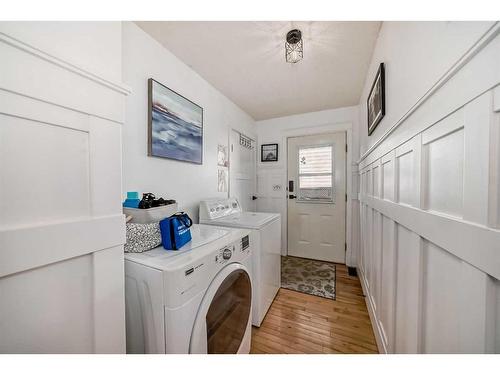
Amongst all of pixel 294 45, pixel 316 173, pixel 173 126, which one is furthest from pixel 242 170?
pixel 294 45

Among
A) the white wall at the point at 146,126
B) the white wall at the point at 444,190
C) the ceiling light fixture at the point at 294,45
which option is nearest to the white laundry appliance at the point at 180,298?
the white wall at the point at 146,126

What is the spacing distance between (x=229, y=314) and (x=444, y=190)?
1.10m

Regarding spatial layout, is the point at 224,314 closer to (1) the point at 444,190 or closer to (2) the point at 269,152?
→ (1) the point at 444,190

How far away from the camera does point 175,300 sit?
664 millimetres

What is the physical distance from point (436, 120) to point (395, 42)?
74cm

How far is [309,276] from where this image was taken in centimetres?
228

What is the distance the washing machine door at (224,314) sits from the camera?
0.75 m

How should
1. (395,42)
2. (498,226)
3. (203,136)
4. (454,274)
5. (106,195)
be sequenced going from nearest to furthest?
(498,226) → (454,274) → (106,195) → (395,42) → (203,136)

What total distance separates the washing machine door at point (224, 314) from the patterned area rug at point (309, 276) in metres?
1.09

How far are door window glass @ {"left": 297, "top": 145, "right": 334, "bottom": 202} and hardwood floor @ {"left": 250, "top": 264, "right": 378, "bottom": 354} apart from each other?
4.24ft

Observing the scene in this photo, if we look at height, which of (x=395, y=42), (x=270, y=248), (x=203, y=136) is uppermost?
(x=395, y=42)

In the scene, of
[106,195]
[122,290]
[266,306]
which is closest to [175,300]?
[122,290]

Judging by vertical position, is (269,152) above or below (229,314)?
above
